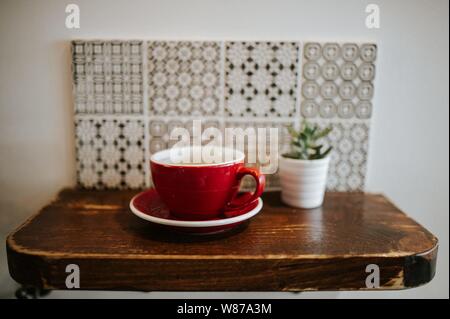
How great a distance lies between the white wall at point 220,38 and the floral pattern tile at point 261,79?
0.03 m

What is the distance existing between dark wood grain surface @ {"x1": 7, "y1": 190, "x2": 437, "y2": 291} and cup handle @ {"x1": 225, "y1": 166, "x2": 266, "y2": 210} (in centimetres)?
3

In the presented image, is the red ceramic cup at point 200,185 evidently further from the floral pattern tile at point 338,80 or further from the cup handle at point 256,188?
Answer: the floral pattern tile at point 338,80

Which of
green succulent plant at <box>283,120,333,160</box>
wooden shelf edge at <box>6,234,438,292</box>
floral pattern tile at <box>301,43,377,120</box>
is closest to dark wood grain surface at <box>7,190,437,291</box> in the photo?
wooden shelf edge at <box>6,234,438,292</box>

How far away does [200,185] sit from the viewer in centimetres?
47

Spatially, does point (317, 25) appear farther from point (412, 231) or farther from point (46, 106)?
point (46, 106)

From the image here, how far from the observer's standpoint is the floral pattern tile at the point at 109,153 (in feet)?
2.18

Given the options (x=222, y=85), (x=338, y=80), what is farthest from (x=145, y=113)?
(x=338, y=80)

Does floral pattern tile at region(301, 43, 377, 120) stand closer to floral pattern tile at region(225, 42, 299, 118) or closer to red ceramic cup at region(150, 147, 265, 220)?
floral pattern tile at region(225, 42, 299, 118)

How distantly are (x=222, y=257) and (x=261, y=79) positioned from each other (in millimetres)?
360

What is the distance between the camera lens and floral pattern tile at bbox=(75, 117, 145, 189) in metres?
0.66

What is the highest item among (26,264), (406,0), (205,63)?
(406,0)

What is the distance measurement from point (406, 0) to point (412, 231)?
427mm
